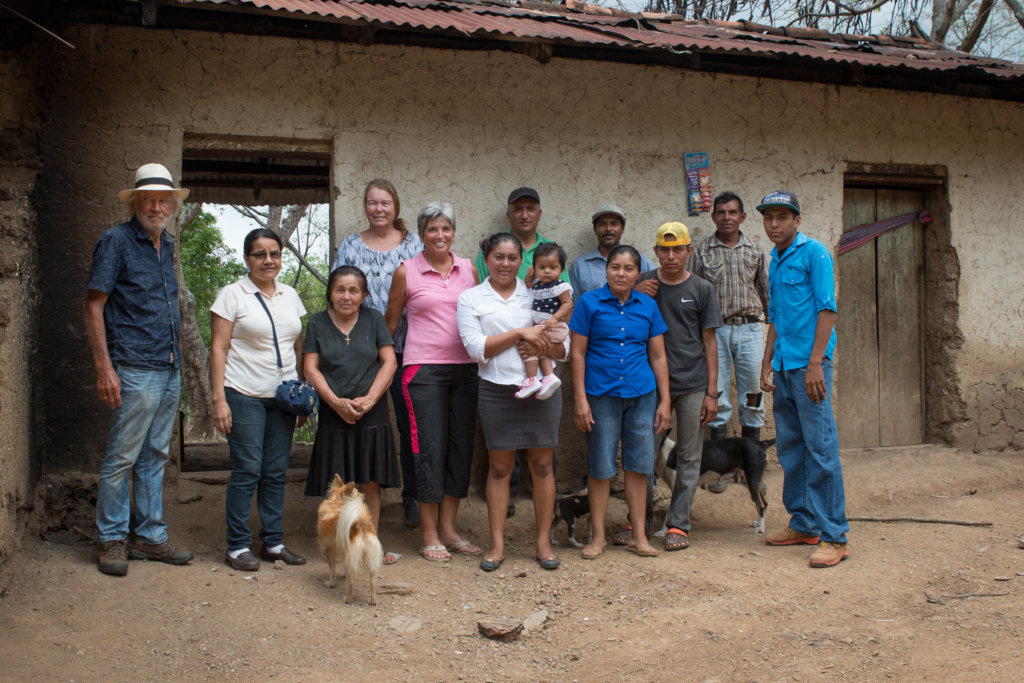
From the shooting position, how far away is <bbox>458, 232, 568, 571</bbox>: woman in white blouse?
14.4ft

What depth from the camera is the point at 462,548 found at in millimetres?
4766

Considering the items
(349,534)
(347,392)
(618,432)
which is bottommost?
(349,534)

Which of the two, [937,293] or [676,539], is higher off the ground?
[937,293]

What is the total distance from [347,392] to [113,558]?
4.52ft

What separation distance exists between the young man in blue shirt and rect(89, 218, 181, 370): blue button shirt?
3216 mm

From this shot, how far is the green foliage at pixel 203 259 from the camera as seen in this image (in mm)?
13969

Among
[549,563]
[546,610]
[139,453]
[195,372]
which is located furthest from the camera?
[195,372]

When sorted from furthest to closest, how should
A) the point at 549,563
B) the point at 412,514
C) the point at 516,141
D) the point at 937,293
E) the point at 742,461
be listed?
the point at 937,293, the point at 516,141, the point at 742,461, the point at 412,514, the point at 549,563

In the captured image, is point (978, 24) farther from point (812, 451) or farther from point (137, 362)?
point (137, 362)

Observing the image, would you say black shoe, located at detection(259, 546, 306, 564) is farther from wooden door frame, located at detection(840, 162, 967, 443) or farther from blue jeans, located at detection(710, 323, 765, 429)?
wooden door frame, located at detection(840, 162, 967, 443)

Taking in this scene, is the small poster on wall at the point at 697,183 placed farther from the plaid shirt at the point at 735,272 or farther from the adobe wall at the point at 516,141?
the plaid shirt at the point at 735,272

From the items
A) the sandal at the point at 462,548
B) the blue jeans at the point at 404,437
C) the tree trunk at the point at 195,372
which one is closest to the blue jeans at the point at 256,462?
the blue jeans at the point at 404,437

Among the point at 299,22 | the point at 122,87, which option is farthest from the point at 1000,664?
the point at 122,87

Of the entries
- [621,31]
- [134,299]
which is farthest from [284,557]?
[621,31]
